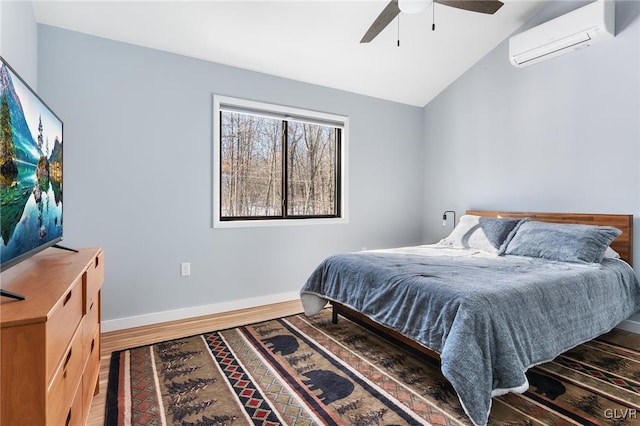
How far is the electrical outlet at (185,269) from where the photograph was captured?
3.06m

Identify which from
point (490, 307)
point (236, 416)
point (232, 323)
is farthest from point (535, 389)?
point (232, 323)

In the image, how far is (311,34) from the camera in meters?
3.06

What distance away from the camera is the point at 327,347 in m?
2.45

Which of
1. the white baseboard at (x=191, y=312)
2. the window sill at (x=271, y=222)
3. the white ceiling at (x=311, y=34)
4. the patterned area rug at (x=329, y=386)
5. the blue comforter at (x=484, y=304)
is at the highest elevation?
the white ceiling at (x=311, y=34)

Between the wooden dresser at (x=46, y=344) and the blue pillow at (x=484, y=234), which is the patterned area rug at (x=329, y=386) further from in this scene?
the blue pillow at (x=484, y=234)

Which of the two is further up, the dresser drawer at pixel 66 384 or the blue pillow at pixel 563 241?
the blue pillow at pixel 563 241

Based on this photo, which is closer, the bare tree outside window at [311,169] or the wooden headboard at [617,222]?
the wooden headboard at [617,222]

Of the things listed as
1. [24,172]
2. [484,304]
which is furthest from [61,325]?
[484,304]

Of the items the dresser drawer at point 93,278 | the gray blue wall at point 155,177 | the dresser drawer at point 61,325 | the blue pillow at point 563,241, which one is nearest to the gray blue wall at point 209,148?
the gray blue wall at point 155,177

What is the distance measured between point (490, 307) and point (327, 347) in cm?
119

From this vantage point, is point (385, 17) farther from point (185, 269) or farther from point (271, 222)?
point (185, 269)

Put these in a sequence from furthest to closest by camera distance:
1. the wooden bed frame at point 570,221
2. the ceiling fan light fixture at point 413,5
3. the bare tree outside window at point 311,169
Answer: the bare tree outside window at point 311,169 < the wooden bed frame at point 570,221 < the ceiling fan light fixture at point 413,5

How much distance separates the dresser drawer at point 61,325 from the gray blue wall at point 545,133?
3.75 meters

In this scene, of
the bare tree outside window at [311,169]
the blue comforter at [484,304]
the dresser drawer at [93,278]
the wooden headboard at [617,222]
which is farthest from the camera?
the bare tree outside window at [311,169]
